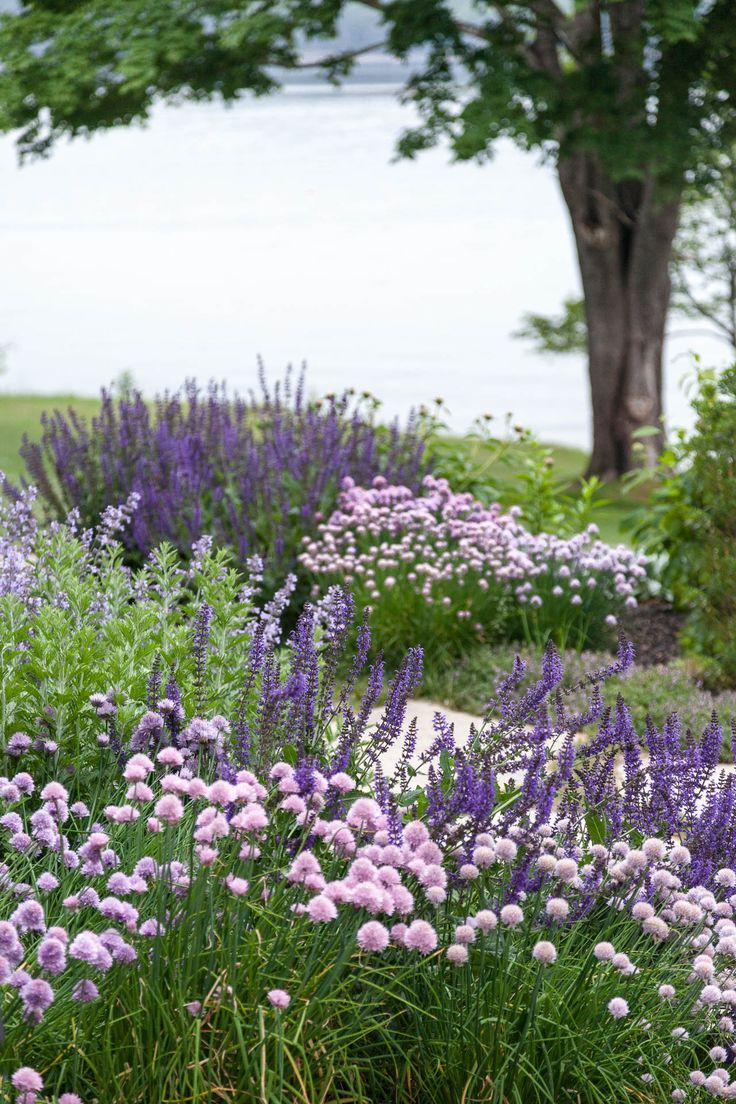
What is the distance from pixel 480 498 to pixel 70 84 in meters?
7.49

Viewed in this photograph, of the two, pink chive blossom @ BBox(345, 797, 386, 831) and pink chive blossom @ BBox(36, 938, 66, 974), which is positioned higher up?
pink chive blossom @ BBox(345, 797, 386, 831)

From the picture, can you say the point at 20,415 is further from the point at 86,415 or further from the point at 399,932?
the point at 399,932

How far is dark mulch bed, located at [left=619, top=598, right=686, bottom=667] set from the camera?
25.9 ft

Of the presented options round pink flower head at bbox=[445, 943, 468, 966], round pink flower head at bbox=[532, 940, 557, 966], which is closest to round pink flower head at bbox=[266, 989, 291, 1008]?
round pink flower head at bbox=[445, 943, 468, 966]

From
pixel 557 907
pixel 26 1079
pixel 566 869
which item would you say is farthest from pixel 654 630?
pixel 26 1079

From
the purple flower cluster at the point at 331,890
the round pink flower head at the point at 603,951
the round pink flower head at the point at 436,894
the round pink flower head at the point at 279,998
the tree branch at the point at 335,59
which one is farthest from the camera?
the tree branch at the point at 335,59

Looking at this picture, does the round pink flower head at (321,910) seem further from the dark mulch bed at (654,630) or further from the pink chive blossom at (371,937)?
the dark mulch bed at (654,630)

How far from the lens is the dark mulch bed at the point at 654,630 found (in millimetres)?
7902

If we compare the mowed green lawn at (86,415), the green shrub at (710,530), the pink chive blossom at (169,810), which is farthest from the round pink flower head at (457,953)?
the mowed green lawn at (86,415)

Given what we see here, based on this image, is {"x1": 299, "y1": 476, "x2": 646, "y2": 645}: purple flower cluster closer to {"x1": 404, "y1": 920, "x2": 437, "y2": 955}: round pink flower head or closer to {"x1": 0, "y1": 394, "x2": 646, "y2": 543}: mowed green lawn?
{"x1": 0, "y1": 394, "x2": 646, "y2": 543}: mowed green lawn

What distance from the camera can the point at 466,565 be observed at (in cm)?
705

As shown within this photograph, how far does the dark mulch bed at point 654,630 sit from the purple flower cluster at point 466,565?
32 cm

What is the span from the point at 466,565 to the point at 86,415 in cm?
1302

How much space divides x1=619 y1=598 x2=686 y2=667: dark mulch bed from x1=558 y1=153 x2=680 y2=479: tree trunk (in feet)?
19.3
